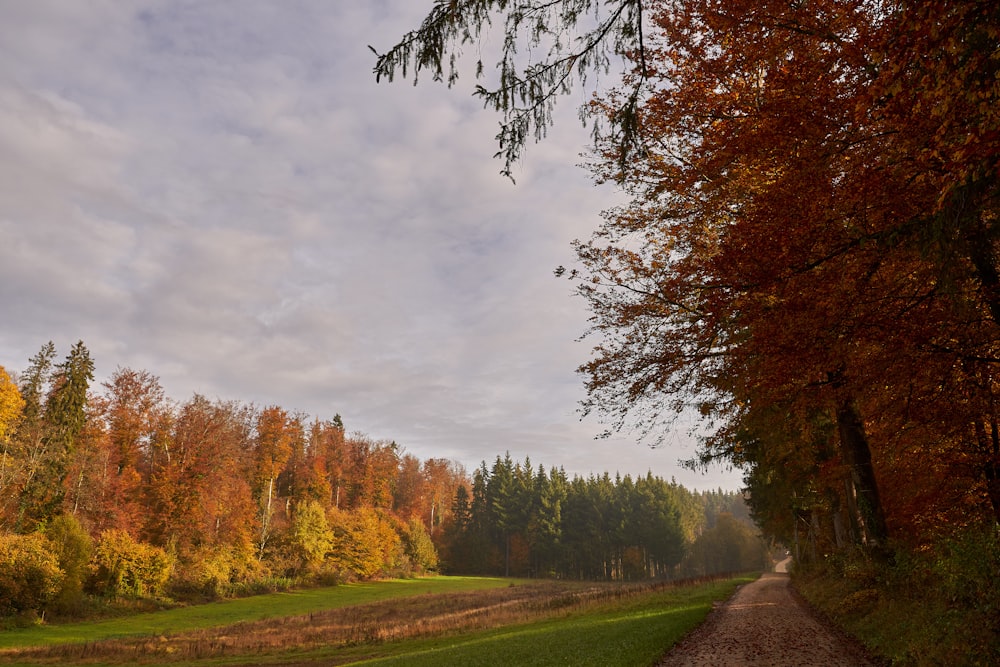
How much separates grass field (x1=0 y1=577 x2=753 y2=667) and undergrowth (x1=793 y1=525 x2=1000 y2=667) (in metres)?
4.39

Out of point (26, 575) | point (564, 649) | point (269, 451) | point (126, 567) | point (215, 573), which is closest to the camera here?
point (564, 649)

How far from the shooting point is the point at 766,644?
1230 cm

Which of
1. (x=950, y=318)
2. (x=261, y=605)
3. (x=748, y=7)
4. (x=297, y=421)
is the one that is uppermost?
(x=297, y=421)

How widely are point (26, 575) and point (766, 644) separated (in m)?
35.8

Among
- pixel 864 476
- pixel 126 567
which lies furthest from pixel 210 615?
pixel 864 476

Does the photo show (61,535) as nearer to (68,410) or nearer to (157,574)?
(157,574)

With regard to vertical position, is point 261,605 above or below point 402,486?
below

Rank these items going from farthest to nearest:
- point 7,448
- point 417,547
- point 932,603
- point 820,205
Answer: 1. point 417,547
2. point 7,448
3. point 932,603
4. point 820,205

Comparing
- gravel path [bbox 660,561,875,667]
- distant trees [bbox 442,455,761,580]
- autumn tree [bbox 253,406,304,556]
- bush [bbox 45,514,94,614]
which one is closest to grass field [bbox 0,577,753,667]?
gravel path [bbox 660,561,875,667]

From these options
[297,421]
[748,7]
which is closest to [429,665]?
[748,7]

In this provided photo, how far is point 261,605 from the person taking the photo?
39.8 metres

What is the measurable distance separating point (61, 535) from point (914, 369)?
42.3 metres

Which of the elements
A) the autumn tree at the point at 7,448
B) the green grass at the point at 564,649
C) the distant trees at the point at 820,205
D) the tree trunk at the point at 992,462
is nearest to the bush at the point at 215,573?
the autumn tree at the point at 7,448

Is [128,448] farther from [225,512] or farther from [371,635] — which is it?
[371,635]
